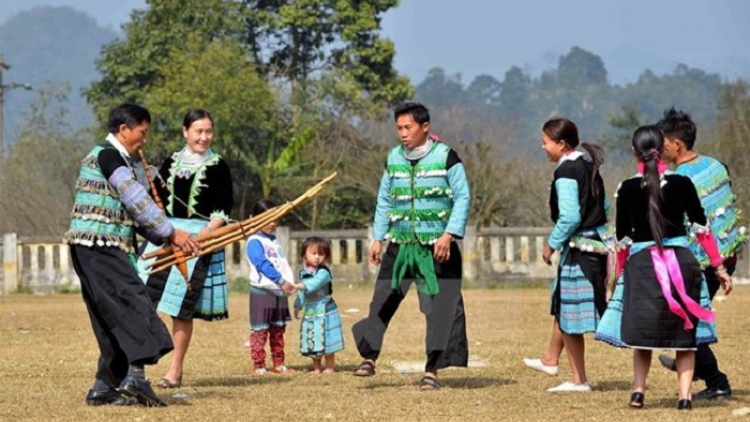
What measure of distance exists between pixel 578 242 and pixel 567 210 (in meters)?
0.28

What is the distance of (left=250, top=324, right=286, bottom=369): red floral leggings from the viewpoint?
1262 centimetres

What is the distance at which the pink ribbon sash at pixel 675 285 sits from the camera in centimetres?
955

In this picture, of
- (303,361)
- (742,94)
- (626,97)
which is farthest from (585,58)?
(303,361)

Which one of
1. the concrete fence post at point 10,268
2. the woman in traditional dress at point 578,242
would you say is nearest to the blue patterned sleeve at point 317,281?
the woman in traditional dress at point 578,242

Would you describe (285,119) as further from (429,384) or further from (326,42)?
(429,384)

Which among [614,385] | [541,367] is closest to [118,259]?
[541,367]

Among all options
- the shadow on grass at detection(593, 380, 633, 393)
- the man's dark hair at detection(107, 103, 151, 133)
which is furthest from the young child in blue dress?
the man's dark hair at detection(107, 103, 151, 133)

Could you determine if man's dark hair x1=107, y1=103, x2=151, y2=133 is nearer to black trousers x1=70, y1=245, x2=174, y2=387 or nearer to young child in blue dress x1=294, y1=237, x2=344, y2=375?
black trousers x1=70, y1=245, x2=174, y2=387

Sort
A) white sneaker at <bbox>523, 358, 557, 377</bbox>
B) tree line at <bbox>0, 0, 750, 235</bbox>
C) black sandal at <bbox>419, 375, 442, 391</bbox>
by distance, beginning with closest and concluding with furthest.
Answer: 1. black sandal at <bbox>419, 375, 442, 391</bbox>
2. white sneaker at <bbox>523, 358, 557, 377</bbox>
3. tree line at <bbox>0, 0, 750, 235</bbox>

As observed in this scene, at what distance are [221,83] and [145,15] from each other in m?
7.18

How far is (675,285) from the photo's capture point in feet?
31.3

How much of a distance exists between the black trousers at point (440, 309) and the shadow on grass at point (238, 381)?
39.7 inches

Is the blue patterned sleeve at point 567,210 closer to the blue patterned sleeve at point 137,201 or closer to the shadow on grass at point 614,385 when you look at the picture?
the shadow on grass at point 614,385

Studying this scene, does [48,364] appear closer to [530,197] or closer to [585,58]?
[530,197]
